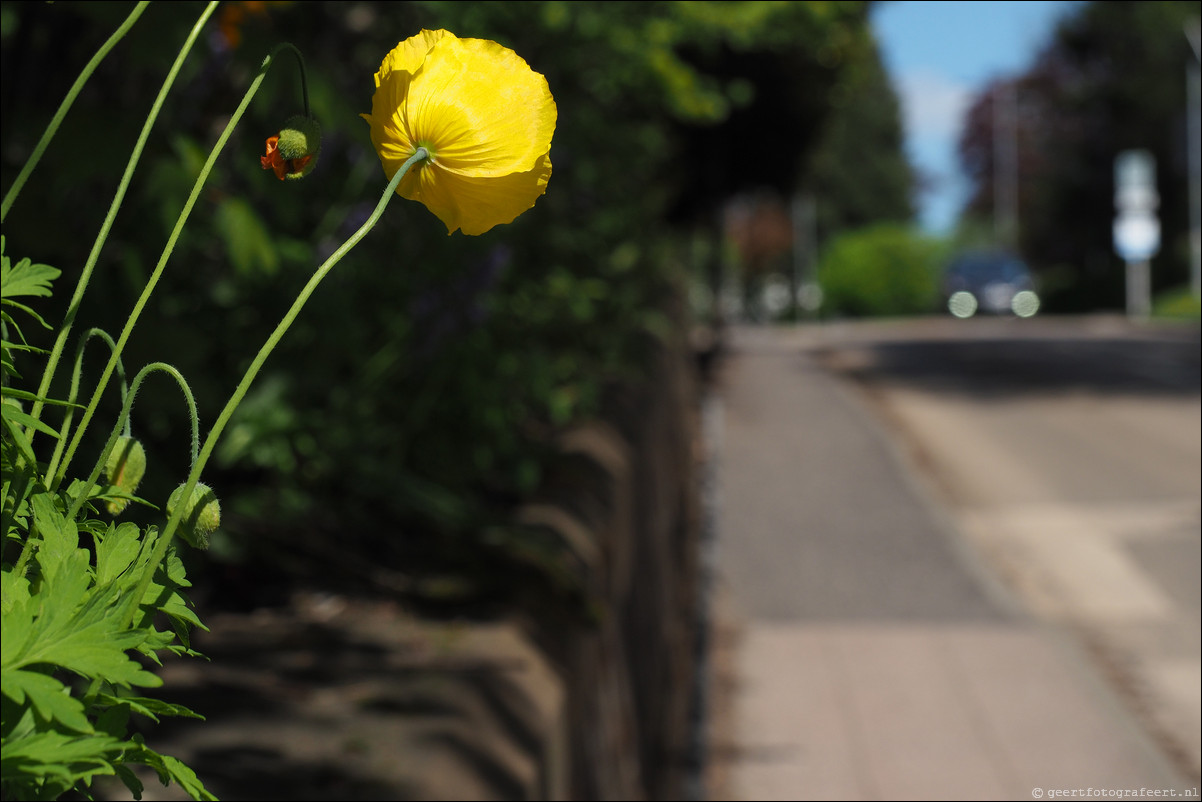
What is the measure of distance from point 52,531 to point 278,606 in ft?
7.95

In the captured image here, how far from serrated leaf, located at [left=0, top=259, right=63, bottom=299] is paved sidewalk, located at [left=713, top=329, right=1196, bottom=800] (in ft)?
12.8

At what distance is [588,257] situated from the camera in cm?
561

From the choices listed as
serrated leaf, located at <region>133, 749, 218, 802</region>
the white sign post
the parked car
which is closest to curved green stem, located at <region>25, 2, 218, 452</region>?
serrated leaf, located at <region>133, 749, 218, 802</region>

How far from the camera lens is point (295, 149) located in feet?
2.53

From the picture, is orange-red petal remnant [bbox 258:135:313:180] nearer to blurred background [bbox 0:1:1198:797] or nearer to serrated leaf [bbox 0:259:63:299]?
serrated leaf [bbox 0:259:63:299]

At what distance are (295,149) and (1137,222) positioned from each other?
42138 millimetres

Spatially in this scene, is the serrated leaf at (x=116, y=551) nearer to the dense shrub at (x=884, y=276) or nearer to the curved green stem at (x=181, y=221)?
the curved green stem at (x=181, y=221)

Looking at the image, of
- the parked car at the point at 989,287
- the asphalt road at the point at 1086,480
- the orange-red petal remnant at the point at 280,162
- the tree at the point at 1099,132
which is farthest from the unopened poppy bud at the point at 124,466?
the tree at the point at 1099,132

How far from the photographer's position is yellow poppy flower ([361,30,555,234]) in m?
0.73

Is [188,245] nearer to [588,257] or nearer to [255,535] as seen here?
[255,535]

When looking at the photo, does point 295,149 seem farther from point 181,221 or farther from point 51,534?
point 51,534

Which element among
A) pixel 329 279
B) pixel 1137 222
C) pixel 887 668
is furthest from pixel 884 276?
pixel 329 279

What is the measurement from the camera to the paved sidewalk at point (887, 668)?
16.5ft

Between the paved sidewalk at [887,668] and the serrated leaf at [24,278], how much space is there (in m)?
3.90
